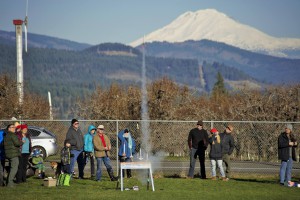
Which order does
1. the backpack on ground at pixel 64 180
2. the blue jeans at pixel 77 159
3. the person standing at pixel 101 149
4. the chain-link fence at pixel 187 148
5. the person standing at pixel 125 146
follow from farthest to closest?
the chain-link fence at pixel 187 148 → the person standing at pixel 125 146 → the blue jeans at pixel 77 159 → the person standing at pixel 101 149 → the backpack on ground at pixel 64 180

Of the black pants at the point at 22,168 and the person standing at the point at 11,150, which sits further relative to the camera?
the black pants at the point at 22,168

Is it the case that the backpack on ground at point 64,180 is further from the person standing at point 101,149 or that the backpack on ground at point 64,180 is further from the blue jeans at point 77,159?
the person standing at point 101,149

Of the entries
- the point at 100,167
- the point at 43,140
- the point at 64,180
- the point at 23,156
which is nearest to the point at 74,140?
the point at 100,167

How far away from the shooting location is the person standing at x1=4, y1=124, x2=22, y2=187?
69.9 feet

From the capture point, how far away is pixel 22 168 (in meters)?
22.9

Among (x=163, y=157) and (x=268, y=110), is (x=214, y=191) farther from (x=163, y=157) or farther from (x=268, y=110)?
(x=268, y=110)

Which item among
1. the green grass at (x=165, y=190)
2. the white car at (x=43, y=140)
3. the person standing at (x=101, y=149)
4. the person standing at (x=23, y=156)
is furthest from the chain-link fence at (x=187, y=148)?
the person standing at (x=23, y=156)

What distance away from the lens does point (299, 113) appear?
40.3 meters

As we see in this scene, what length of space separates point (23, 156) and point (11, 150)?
1855 mm

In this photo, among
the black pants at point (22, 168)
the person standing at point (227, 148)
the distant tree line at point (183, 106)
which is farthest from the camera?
the distant tree line at point (183, 106)

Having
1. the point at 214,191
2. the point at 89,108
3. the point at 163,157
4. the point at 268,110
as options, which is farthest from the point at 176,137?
the point at 89,108

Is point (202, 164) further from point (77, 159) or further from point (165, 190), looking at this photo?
point (165, 190)

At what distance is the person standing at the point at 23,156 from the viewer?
22.6 m

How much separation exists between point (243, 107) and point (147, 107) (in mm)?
6567
